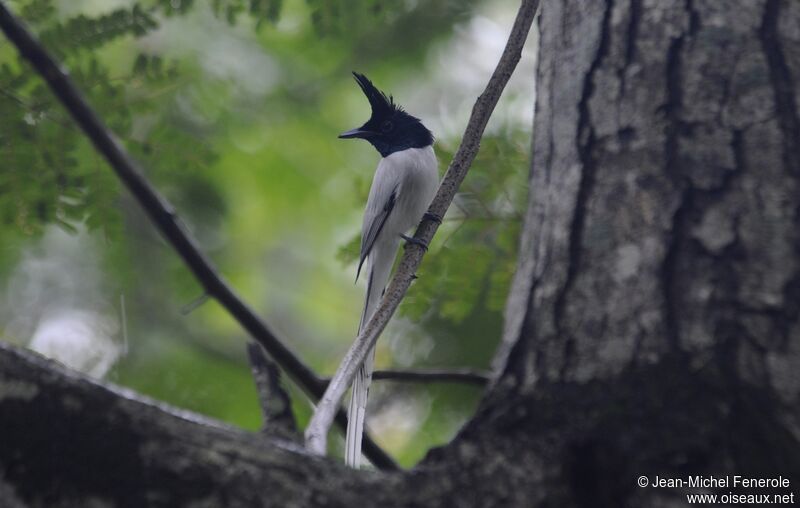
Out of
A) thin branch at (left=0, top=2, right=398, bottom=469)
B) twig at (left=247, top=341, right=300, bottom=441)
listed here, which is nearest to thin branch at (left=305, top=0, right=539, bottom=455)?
twig at (left=247, top=341, right=300, bottom=441)

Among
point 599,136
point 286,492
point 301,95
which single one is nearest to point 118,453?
point 286,492

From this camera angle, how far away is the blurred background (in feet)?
13.5

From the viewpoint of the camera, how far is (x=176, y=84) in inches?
171

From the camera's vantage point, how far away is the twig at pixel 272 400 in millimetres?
2303

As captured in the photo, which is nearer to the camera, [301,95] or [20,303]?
[20,303]

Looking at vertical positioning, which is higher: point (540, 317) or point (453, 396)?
point (540, 317)

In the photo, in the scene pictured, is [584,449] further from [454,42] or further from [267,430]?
[454,42]

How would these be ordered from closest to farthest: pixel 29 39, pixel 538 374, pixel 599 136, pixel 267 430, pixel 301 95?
pixel 538 374
pixel 599 136
pixel 267 430
pixel 29 39
pixel 301 95

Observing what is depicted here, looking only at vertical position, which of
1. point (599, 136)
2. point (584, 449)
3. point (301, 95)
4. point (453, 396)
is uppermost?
point (301, 95)

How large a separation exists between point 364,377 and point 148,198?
109 cm

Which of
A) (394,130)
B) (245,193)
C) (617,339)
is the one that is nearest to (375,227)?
(394,130)

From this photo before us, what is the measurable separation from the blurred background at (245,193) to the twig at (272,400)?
62.9 inches

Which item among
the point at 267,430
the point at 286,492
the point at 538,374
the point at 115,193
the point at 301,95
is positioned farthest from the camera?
the point at 301,95

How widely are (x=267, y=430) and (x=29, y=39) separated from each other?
216 centimetres
